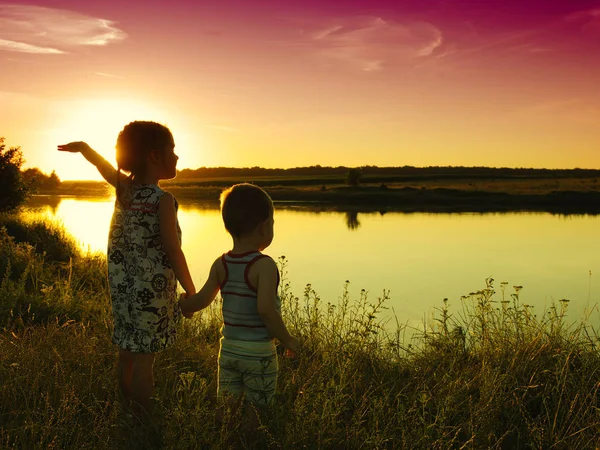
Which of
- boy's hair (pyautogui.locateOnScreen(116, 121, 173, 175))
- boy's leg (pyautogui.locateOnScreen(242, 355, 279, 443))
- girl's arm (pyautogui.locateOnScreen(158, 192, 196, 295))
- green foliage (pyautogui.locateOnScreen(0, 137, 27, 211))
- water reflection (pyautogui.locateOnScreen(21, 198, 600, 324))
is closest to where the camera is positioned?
boy's leg (pyautogui.locateOnScreen(242, 355, 279, 443))

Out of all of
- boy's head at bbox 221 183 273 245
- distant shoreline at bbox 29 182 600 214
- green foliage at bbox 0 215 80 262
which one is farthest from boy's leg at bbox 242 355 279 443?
distant shoreline at bbox 29 182 600 214

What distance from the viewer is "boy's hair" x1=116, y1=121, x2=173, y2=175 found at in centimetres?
331

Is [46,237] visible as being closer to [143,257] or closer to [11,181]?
[11,181]

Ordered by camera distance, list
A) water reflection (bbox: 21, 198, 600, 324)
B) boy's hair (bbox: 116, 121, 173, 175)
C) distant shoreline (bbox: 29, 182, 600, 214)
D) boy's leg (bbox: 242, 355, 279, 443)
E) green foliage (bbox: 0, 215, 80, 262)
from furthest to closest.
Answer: distant shoreline (bbox: 29, 182, 600, 214) < green foliage (bbox: 0, 215, 80, 262) < water reflection (bbox: 21, 198, 600, 324) < boy's hair (bbox: 116, 121, 173, 175) < boy's leg (bbox: 242, 355, 279, 443)

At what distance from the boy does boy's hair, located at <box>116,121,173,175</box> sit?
0.61m

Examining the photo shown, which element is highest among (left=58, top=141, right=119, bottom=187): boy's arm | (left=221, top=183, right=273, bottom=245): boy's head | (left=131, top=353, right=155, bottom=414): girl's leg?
(left=58, top=141, right=119, bottom=187): boy's arm

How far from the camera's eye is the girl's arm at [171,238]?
3.20 meters

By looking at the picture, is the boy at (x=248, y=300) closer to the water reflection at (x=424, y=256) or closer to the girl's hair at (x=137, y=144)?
the girl's hair at (x=137, y=144)

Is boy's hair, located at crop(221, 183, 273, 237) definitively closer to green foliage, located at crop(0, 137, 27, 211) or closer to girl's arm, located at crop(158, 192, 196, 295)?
girl's arm, located at crop(158, 192, 196, 295)

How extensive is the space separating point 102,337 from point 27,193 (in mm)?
15497

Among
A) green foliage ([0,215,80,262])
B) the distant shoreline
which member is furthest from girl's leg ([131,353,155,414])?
the distant shoreline

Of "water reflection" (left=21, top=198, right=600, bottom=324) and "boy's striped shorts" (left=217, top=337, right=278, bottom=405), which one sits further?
"water reflection" (left=21, top=198, right=600, bottom=324)

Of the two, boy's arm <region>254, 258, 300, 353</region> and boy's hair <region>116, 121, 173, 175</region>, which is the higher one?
boy's hair <region>116, 121, 173, 175</region>

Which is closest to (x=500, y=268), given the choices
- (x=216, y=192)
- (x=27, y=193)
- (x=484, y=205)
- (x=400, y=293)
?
(x=400, y=293)
